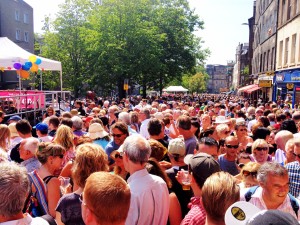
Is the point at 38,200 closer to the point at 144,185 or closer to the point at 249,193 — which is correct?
the point at 144,185

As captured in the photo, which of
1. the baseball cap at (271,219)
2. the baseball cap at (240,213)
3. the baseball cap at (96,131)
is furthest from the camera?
the baseball cap at (96,131)

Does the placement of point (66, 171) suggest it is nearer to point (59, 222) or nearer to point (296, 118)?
point (59, 222)

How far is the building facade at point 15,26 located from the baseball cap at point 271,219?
152ft

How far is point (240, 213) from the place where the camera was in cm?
175

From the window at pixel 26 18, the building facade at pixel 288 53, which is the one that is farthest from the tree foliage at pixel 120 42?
the window at pixel 26 18

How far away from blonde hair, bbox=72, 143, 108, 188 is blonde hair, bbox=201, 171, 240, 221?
1.21m

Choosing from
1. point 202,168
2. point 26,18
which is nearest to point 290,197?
point 202,168

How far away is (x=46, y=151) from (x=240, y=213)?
2.69 m

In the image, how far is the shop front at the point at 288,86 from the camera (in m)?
21.0

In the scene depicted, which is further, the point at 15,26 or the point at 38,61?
the point at 15,26

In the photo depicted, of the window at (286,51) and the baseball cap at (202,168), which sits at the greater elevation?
the window at (286,51)

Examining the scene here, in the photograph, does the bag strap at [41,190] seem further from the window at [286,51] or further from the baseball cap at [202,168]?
the window at [286,51]

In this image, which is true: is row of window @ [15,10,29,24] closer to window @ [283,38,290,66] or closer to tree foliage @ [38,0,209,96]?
tree foliage @ [38,0,209,96]

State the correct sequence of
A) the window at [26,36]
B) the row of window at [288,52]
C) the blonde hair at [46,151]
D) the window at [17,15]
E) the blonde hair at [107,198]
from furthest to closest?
the window at [26,36] < the window at [17,15] < the row of window at [288,52] < the blonde hair at [46,151] < the blonde hair at [107,198]
